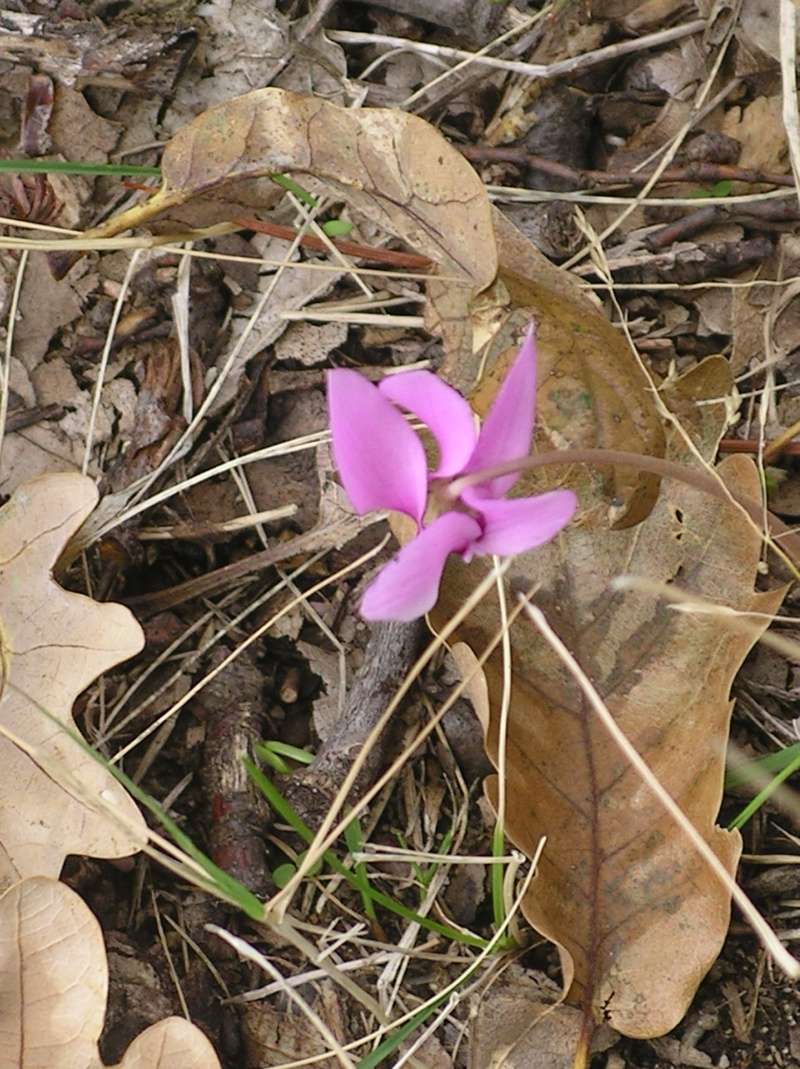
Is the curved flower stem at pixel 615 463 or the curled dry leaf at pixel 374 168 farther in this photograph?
the curled dry leaf at pixel 374 168

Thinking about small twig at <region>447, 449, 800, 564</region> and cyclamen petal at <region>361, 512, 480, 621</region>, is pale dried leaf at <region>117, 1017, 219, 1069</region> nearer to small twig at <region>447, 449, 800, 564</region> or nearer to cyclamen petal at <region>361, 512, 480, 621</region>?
cyclamen petal at <region>361, 512, 480, 621</region>

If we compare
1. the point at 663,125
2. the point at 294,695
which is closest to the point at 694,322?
the point at 663,125

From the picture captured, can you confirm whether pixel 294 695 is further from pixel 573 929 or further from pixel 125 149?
pixel 125 149

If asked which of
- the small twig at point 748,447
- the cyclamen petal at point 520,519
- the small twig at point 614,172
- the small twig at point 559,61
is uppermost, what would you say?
the small twig at point 559,61

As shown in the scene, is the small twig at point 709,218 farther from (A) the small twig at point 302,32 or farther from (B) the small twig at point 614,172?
(A) the small twig at point 302,32

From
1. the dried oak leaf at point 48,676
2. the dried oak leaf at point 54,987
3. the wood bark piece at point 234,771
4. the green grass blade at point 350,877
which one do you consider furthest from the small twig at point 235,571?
the dried oak leaf at point 54,987

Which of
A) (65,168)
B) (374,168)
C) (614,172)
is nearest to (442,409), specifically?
(374,168)
